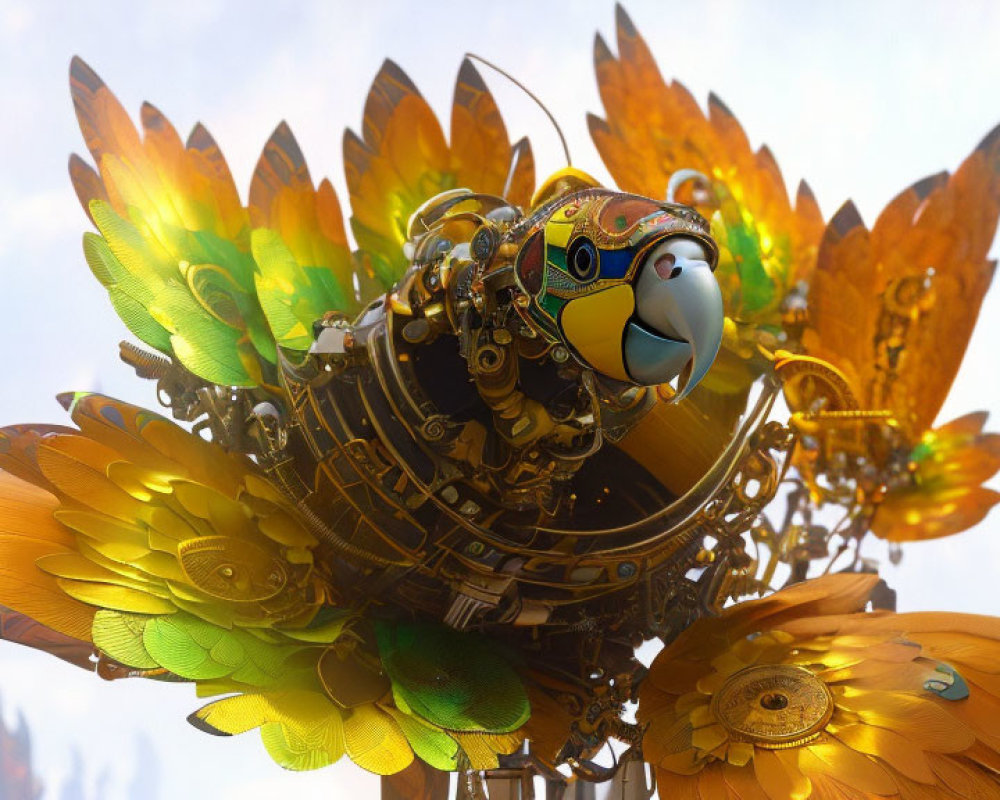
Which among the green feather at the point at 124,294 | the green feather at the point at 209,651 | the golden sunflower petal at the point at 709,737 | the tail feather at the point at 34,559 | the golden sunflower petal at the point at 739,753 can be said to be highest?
the green feather at the point at 124,294

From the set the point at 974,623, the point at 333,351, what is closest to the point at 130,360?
the point at 333,351

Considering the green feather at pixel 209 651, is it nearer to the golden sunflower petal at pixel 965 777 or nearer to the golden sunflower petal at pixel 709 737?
the golden sunflower petal at pixel 709 737

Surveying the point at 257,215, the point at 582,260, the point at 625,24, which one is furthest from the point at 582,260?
the point at 625,24

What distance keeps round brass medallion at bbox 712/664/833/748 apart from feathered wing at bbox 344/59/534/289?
0.80 metres

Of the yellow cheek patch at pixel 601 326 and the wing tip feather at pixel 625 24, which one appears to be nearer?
A: the yellow cheek patch at pixel 601 326

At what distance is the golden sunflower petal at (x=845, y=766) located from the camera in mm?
1919

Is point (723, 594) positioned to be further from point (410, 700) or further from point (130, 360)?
point (130, 360)

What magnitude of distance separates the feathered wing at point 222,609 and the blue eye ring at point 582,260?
584 mm

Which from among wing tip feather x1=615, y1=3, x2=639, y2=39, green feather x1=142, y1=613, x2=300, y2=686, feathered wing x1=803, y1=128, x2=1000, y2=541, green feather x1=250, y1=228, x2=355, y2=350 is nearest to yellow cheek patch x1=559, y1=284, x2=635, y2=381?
green feather x1=250, y1=228, x2=355, y2=350

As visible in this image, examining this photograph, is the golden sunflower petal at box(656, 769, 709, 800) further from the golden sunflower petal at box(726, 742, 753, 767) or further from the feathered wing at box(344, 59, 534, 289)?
the feathered wing at box(344, 59, 534, 289)

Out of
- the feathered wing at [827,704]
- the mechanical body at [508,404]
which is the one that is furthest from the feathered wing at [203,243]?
the feathered wing at [827,704]

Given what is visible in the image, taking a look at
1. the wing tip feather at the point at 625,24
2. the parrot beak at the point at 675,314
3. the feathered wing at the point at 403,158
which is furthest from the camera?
the wing tip feather at the point at 625,24

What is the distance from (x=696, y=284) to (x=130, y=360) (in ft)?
3.00

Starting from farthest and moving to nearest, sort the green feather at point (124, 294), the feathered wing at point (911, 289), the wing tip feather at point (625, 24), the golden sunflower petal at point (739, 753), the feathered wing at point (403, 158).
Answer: the wing tip feather at point (625, 24), the feathered wing at point (911, 289), the feathered wing at point (403, 158), the green feather at point (124, 294), the golden sunflower petal at point (739, 753)
